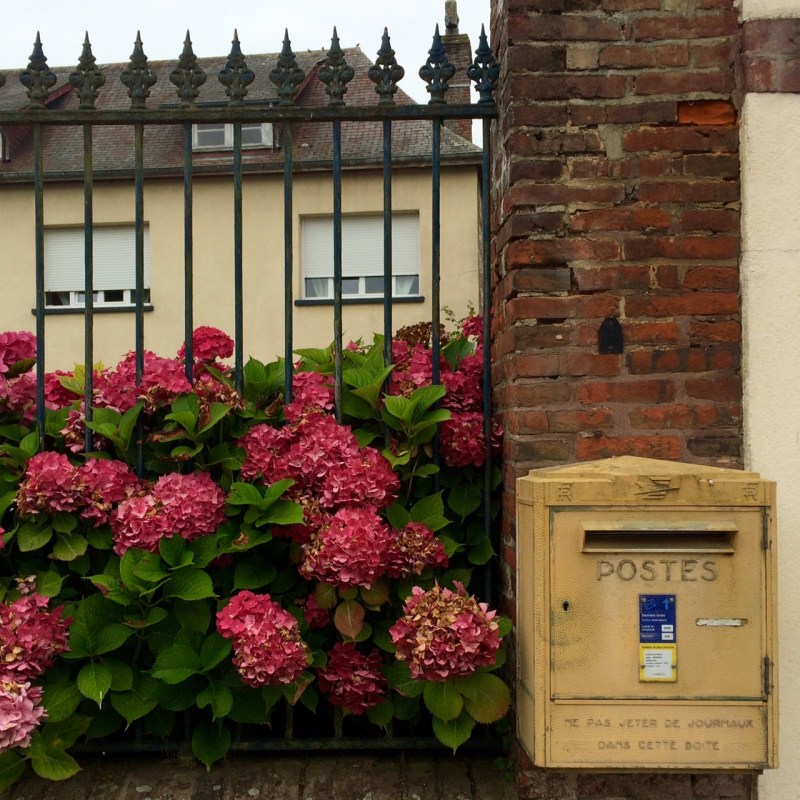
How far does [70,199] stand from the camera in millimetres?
13266

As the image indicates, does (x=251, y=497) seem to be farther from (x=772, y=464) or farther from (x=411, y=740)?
(x=772, y=464)

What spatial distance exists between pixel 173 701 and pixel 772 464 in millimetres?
1974

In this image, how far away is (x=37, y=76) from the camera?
3.04 meters

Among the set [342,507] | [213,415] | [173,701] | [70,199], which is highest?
[70,199]

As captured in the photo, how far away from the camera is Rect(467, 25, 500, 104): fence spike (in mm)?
2924

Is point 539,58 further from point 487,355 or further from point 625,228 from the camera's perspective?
point 487,355

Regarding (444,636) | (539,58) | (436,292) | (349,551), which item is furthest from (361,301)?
(444,636)

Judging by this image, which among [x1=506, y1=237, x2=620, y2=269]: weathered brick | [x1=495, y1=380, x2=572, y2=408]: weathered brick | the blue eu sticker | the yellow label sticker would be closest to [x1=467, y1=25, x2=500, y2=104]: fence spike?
[x1=506, y1=237, x2=620, y2=269]: weathered brick

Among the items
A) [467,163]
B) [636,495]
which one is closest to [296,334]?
[467,163]

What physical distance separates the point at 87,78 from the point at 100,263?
1114cm

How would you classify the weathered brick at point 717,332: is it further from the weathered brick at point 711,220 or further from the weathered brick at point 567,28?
the weathered brick at point 567,28

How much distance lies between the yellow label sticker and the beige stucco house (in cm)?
1011

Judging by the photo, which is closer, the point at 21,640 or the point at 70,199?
the point at 21,640

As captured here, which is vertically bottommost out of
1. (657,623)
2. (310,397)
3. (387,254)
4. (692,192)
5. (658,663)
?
(658,663)
